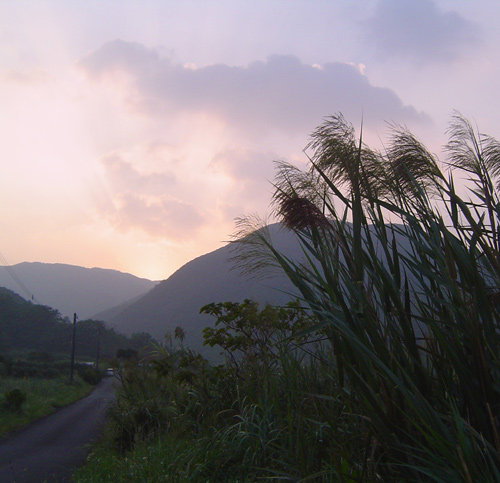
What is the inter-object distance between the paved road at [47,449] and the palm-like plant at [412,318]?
20.2 feet

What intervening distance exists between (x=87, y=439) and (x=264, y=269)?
33.7 ft

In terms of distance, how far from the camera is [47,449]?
34.3ft

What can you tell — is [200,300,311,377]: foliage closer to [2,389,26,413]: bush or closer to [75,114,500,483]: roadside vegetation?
[75,114,500,483]: roadside vegetation

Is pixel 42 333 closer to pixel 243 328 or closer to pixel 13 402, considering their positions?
pixel 13 402

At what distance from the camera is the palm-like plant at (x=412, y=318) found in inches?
78.0

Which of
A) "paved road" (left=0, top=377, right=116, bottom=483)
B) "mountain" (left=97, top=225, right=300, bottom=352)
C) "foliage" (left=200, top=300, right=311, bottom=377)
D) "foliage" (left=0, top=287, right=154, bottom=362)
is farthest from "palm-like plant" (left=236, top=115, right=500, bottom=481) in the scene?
"mountain" (left=97, top=225, right=300, bottom=352)

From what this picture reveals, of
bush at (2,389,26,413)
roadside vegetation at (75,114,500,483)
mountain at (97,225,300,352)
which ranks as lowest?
bush at (2,389,26,413)

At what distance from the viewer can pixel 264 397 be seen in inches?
174

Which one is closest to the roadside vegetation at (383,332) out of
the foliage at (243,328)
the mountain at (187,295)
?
the foliage at (243,328)

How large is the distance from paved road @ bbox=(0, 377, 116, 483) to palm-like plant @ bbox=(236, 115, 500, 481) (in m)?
6.15

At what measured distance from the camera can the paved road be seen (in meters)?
7.47

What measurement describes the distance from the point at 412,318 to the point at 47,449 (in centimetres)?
1063

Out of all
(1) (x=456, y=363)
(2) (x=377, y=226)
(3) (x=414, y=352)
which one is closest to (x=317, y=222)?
(2) (x=377, y=226)

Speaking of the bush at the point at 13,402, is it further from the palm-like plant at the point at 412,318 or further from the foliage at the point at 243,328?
the palm-like plant at the point at 412,318
